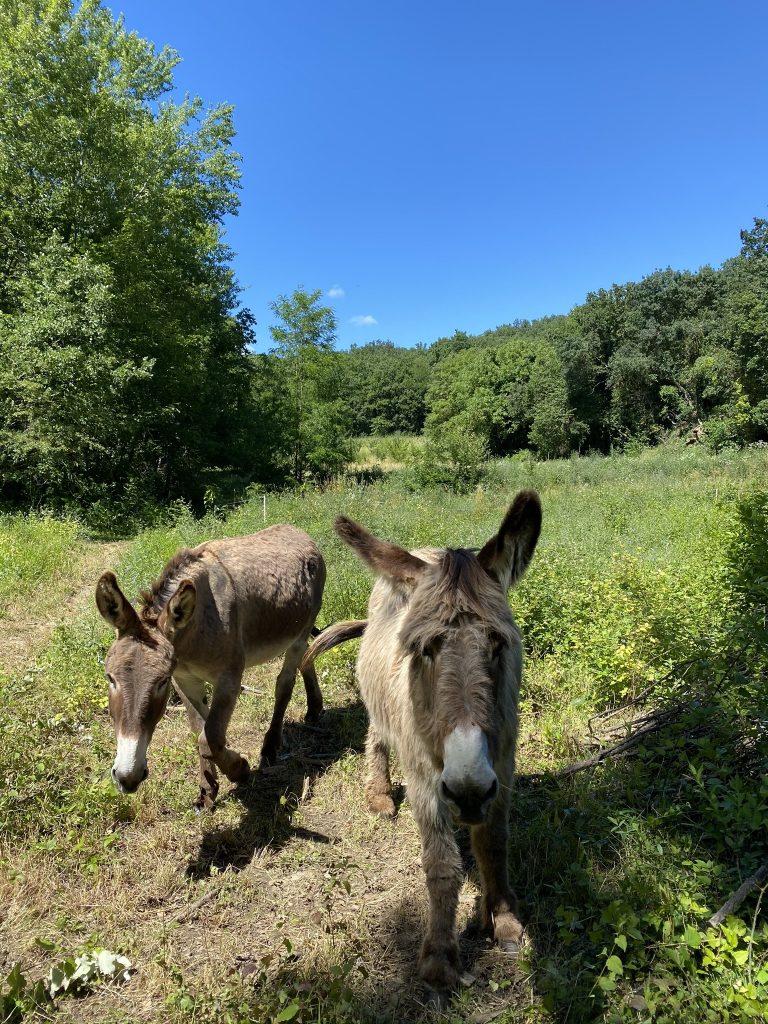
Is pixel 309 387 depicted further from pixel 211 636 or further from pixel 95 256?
pixel 211 636

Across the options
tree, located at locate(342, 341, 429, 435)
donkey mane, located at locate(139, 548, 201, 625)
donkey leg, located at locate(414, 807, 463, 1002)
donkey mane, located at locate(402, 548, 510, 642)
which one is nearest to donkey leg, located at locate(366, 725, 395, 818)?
donkey leg, located at locate(414, 807, 463, 1002)

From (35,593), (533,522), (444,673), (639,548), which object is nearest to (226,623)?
(444,673)

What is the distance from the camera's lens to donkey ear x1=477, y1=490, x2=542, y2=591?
2.27 metres

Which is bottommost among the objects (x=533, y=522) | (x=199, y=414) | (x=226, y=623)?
(x=226, y=623)

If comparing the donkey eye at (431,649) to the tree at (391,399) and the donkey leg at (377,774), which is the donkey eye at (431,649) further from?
the tree at (391,399)

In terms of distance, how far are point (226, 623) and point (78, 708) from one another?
1.90 m

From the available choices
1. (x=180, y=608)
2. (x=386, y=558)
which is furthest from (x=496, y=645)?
(x=180, y=608)

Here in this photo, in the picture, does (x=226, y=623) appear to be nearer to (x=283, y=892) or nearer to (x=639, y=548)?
(x=283, y=892)

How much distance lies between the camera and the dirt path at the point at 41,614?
19.4ft

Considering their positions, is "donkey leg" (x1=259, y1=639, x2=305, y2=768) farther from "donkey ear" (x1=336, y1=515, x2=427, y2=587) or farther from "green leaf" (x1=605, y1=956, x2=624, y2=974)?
"green leaf" (x1=605, y1=956, x2=624, y2=974)

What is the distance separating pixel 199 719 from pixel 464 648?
2770 millimetres

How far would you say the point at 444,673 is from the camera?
2059 millimetres

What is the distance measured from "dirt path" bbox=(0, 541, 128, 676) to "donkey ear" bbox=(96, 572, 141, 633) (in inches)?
123

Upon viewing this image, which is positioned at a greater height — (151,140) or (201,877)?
(151,140)
